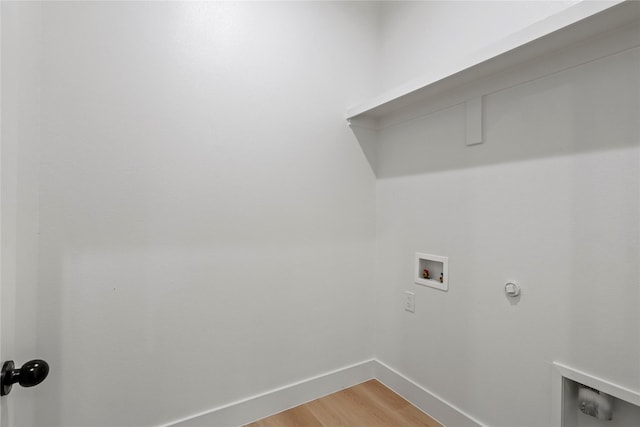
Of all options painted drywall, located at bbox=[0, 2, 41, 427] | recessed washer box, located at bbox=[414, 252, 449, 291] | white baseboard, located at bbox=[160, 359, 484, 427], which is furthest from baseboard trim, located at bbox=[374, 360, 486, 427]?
painted drywall, located at bbox=[0, 2, 41, 427]

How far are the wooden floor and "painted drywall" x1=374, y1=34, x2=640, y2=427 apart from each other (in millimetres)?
198

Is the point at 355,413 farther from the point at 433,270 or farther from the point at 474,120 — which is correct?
the point at 474,120

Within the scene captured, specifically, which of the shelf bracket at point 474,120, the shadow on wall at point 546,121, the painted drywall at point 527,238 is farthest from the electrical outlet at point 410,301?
the shelf bracket at point 474,120

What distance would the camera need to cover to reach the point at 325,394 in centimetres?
193

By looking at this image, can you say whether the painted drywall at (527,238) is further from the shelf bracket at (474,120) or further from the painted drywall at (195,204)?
the painted drywall at (195,204)

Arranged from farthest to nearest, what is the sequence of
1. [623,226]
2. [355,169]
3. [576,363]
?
[355,169]
[576,363]
[623,226]

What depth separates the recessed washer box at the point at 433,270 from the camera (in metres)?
1.68

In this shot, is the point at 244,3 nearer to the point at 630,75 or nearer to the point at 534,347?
the point at 630,75

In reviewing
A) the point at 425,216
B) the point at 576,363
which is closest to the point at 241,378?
the point at 425,216

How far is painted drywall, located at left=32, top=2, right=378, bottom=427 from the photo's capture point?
129cm

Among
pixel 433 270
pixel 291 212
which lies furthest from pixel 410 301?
pixel 291 212

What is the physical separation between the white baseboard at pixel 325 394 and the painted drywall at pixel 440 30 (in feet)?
5.88

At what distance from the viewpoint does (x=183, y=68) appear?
4.95 feet

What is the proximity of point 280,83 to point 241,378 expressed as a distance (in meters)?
1.73
